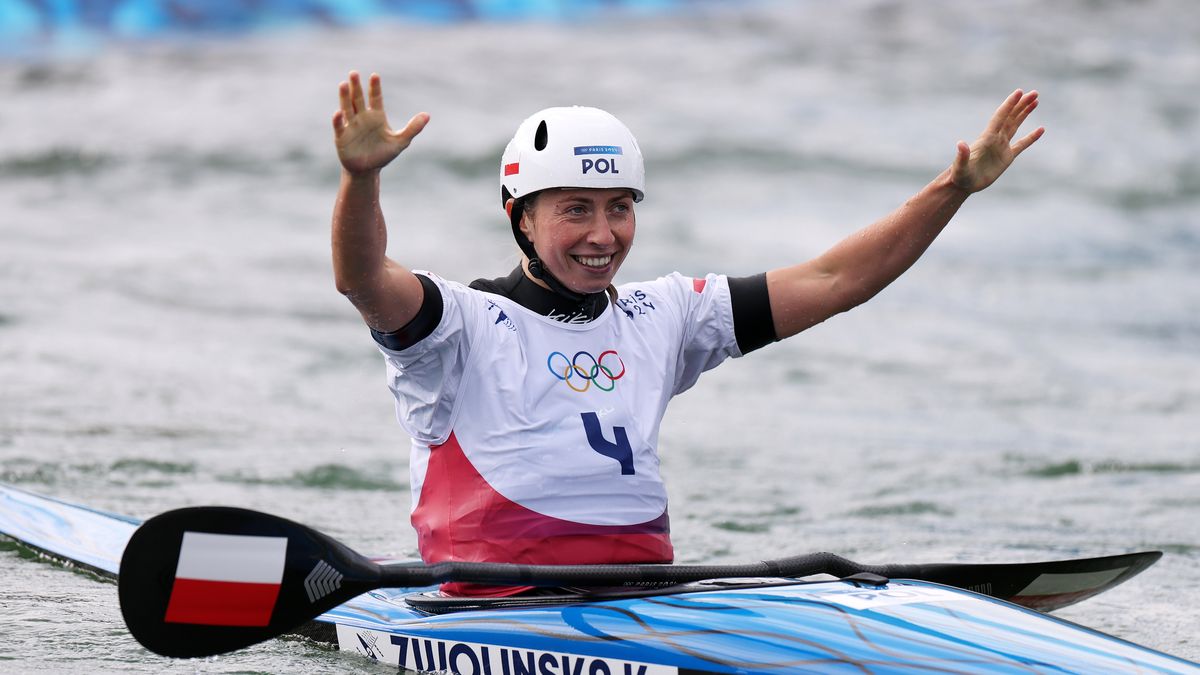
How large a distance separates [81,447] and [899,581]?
5813mm

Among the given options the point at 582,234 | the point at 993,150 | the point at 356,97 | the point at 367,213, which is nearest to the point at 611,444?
the point at 582,234

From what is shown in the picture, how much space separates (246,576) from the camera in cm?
399

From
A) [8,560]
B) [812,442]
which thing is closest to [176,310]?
[812,442]

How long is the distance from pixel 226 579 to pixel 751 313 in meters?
1.81

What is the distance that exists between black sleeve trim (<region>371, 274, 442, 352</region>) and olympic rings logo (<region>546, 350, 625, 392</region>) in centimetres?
41

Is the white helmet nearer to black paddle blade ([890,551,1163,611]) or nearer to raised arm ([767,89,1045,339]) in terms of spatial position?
raised arm ([767,89,1045,339])

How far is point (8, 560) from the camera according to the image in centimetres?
627

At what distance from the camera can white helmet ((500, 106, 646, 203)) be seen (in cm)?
436

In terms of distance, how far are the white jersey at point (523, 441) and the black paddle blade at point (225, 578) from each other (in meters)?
0.38

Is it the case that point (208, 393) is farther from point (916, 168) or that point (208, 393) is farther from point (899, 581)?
point (916, 168)

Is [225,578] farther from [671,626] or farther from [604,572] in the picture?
[671,626]

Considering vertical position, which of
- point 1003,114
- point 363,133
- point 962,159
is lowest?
point 363,133

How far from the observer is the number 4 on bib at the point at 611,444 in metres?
4.37

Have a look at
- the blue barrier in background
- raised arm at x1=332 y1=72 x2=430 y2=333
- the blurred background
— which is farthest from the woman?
the blue barrier in background
